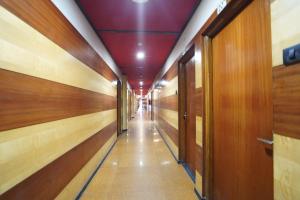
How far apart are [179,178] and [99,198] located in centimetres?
139

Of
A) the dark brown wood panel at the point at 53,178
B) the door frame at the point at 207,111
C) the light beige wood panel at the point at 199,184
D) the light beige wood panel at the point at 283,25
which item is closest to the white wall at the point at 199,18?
the door frame at the point at 207,111

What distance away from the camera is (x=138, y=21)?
9.22 ft

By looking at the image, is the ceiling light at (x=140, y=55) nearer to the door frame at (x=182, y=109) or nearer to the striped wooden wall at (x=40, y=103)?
the door frame at (x=182, y=109)

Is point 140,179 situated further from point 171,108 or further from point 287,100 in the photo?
point 287,100

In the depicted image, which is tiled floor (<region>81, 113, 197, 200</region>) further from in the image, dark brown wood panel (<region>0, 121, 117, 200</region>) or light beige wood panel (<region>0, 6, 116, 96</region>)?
light beige wood panel (<region>0, 6, 116, 96</region>)

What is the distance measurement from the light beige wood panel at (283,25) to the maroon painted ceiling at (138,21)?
149 centimetres

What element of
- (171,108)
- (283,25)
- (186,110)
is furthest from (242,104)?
(171,108)

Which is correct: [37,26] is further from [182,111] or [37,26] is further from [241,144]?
[182,111]

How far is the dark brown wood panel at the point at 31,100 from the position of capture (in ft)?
3.64

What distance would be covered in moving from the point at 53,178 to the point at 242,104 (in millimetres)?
2009

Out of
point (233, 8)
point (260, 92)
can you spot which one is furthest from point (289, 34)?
point (233, 8)

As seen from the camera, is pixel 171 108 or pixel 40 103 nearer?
pixel 40 103

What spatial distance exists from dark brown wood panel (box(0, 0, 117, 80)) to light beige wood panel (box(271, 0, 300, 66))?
1767 millimetres

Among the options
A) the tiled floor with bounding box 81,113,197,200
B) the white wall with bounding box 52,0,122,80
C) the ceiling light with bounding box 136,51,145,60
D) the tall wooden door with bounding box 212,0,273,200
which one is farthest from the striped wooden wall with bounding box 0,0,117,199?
the ceiling light with bounding box 136,51,145,60
